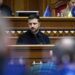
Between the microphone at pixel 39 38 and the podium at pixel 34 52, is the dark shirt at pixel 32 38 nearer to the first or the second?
the microphone at pixel 39 38

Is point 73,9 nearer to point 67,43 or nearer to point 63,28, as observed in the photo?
point 63,28

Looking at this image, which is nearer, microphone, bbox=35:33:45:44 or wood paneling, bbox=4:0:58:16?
microphone, bbox=35:33:45:44

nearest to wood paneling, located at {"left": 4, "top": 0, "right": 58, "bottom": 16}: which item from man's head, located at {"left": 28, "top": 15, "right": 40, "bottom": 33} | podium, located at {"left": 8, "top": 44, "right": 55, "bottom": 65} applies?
man's head, located at {"left": 28, "top": 15, "right": 40, "bottom": 33}

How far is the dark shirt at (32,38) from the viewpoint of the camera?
5.11m

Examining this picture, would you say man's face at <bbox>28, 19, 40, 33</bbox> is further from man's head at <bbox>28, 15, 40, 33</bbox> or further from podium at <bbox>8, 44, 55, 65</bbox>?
podium at <bbox>8, 44, 55, 65</bbox>

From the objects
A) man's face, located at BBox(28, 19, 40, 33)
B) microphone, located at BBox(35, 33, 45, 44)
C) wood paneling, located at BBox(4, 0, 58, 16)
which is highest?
wood paneling, located at BBox(4, 0, 58, 16)

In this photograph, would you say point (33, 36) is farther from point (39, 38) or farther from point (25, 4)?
point (25, 4)

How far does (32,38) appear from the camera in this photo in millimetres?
5168

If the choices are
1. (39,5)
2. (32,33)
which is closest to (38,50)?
(32,33)

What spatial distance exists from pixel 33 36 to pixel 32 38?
6 cm

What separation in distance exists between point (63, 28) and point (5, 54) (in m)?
4.59

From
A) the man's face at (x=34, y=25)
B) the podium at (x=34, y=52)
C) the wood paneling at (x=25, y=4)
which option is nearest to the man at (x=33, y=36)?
the man's face at (x=34, y=25)

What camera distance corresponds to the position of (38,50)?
3965mm

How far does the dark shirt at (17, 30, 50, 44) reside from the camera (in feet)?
16.8
